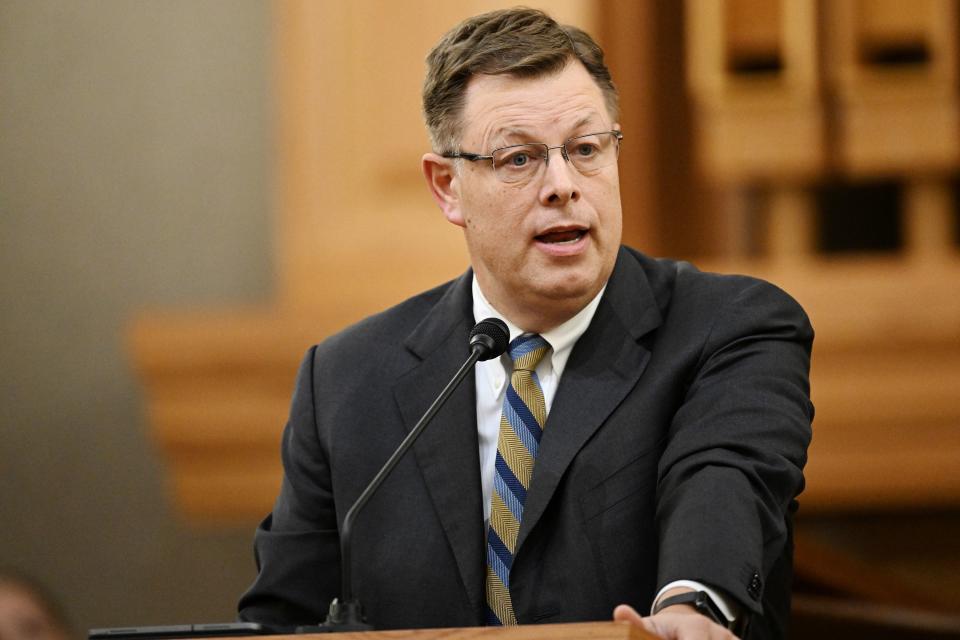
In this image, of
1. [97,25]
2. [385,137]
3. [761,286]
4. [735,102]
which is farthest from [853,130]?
[97,25]

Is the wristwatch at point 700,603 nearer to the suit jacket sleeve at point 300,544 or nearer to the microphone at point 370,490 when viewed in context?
the microphone at point 370,490

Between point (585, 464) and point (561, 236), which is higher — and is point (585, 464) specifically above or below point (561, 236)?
below

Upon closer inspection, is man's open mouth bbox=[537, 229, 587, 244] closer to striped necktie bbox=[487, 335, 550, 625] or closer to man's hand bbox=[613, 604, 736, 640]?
striped necktie bbox=[487, 335, 550, 625]

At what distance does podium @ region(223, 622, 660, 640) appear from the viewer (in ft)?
5.52

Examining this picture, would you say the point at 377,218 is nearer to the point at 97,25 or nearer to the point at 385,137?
the point at 385,137

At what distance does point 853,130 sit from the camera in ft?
14.3

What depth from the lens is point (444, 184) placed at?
2764mm

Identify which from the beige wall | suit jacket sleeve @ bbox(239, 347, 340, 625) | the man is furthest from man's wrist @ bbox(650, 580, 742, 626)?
the beige wall

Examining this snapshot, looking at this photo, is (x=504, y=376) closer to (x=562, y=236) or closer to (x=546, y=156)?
(x=562, y=236)

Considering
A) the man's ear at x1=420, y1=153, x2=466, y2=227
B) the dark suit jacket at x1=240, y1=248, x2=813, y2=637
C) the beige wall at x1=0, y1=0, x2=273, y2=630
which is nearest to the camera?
the dark suit jacket at x1=240, y1=248, x2=813, y2=637

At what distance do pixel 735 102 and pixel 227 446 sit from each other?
1841mm

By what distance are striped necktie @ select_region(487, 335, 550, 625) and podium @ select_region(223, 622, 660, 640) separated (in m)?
0.56

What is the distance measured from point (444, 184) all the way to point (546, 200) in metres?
0.31

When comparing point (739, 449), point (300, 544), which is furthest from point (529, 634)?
point (300, 544)
